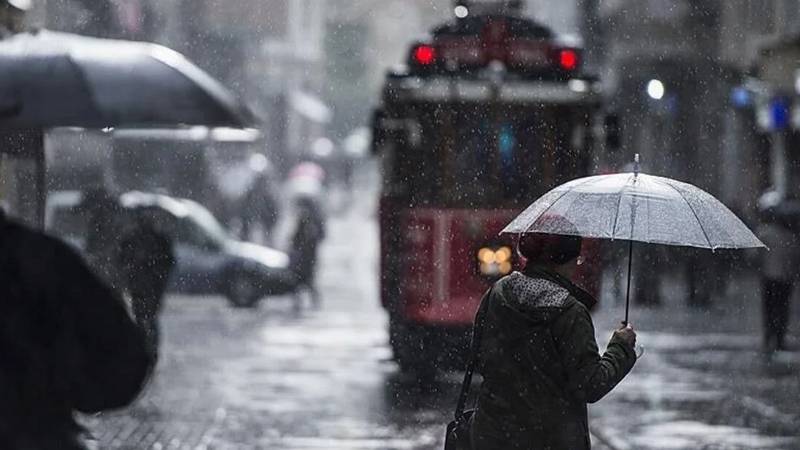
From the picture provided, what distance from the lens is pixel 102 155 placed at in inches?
1508

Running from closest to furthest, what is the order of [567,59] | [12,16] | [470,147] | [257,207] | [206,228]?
[12,16]
[567,59]
[470,147]
[206,228]
[257,207]

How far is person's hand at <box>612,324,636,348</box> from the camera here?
6.57 meters

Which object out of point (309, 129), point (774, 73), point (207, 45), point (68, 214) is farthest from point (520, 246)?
point (309, 129)

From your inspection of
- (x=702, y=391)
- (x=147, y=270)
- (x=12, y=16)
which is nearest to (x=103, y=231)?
(x=147, y=270)

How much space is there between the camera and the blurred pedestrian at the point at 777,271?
1919 cm

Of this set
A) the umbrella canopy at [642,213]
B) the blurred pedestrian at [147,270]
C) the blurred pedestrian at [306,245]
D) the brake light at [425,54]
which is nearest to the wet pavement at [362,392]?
the blurred pedestrian at [147,270]

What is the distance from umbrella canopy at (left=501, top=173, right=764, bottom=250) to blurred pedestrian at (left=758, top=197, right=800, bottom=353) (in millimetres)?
11748

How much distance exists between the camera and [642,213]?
7.00 m

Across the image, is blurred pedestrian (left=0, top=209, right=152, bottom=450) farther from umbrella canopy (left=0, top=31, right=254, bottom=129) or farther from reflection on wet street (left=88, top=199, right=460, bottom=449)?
reflection on wet street (left=88, top=199, right=460, bottom=449)

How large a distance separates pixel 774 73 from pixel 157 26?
503 inches

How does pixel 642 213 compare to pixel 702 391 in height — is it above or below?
above

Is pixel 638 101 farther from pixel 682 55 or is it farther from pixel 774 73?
pixel 774 73

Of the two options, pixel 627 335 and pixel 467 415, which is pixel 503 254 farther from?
pixel 627 335

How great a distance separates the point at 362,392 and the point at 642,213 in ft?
30.7
